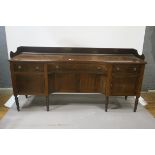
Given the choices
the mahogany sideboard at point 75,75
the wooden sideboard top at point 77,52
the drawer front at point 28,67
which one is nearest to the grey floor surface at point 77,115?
the mahogany sideboard at point 75,75

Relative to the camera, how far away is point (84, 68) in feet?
7.30

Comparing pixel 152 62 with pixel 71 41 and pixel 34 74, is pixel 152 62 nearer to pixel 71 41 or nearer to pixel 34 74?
pixel 71 41

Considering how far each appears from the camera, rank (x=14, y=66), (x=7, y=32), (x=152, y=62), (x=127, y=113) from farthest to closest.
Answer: (x=152, y=62)
(x=7, y=32)
(x=127, y=113)
(x=14, y=66)

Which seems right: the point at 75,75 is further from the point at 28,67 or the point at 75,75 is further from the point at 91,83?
the point at 28,67

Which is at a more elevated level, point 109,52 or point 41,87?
point 109,52

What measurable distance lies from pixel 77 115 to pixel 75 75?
1.65 ft

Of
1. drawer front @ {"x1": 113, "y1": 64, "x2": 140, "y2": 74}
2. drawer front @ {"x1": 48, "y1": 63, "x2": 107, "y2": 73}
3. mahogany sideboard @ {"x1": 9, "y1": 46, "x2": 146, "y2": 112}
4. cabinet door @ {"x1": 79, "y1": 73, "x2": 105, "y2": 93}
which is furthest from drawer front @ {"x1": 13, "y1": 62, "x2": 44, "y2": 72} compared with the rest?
drawer front @ {"x1": 113, "y1": 64, "x2": 140, "y2": 74}

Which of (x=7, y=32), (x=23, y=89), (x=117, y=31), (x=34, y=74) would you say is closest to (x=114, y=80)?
(x=117, y=31)

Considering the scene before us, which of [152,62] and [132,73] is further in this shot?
[152,62]

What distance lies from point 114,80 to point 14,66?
3.97 ft

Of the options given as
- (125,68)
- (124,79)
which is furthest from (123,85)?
(125,68)

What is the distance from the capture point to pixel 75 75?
7.49 feet

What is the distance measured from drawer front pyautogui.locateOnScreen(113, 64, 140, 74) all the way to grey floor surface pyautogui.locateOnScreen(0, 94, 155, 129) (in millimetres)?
570

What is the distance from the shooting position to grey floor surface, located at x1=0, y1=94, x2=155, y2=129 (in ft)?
6.86
